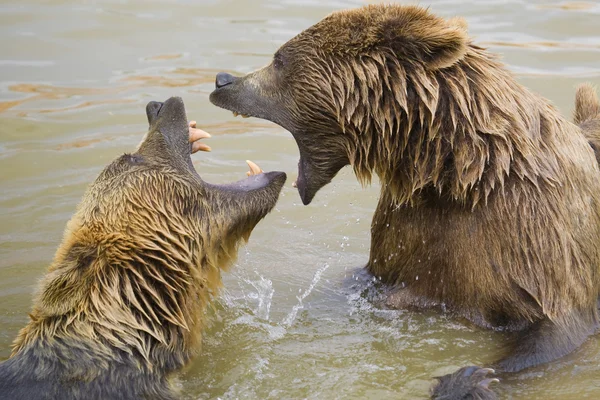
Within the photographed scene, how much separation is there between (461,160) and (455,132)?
17cm

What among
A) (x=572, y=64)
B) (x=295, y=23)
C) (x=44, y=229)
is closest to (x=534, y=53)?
(x=572, y=64)

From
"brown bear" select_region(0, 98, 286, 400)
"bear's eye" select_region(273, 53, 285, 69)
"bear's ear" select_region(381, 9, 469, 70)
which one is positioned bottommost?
"brown bear" select_region(0, 98, 286, 400)

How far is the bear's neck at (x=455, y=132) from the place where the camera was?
5.76 meters

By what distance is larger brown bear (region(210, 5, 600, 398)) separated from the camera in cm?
578

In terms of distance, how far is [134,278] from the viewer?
545 centimetres

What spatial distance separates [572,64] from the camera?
484 inches

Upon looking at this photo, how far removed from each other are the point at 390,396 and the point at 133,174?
2056mm

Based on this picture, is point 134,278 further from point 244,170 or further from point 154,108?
point 244,170

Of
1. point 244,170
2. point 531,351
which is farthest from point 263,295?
point 244,170

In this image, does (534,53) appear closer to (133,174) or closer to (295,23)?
(295,23)

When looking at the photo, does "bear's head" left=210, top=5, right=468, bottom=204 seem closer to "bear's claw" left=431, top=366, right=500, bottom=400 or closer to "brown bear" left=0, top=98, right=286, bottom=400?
"brown bear" left=0, top=98, right=286, bottom=400

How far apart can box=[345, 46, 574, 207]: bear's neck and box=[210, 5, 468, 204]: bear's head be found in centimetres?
1

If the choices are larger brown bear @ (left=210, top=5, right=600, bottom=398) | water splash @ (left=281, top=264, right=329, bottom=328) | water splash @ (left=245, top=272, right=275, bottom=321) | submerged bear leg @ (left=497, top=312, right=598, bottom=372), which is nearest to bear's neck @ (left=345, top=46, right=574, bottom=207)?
larger brown bear @ (left=210, top=5, right=600, bottom=398)

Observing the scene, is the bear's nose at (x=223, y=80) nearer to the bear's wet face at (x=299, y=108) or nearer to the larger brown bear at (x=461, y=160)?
the bear's wet face at (x=299, y=108)
